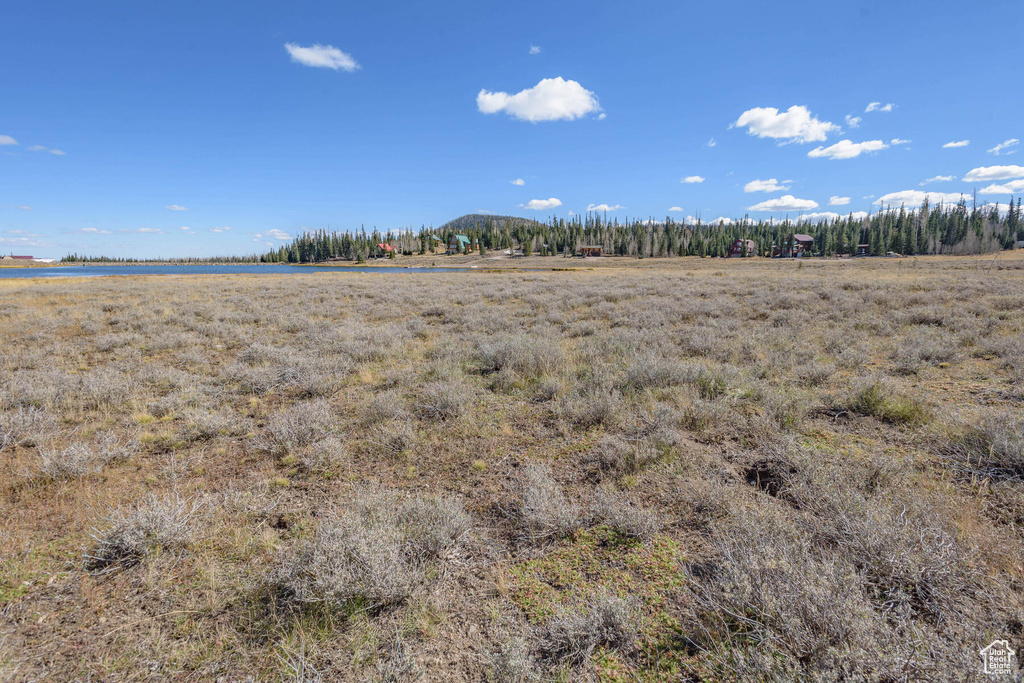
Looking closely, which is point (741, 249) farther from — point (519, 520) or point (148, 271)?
point (148, 271)

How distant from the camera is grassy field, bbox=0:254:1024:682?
7.61ft

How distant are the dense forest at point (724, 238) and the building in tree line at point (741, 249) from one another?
1810 millimetres

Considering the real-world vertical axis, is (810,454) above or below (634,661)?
above

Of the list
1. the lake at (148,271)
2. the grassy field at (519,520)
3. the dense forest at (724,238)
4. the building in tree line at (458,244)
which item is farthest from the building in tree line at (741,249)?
the grassy field at (519,520)

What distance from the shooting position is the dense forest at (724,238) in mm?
86625

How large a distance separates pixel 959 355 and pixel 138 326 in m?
22.6

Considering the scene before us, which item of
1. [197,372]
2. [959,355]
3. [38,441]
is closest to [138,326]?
[197,372]

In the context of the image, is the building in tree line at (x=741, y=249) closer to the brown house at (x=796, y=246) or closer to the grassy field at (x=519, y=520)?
the brown house at (x=796, y=246)

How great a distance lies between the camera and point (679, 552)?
10.3 ft

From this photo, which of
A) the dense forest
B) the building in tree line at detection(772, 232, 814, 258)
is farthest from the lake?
the building in tree line at detection(772, 232, 814, 258)

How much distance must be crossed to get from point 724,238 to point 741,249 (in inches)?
211

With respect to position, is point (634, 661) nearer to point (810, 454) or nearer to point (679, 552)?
point (679, 552)

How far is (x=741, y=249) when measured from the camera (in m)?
101

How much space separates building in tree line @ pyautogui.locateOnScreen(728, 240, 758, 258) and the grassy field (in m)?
110
